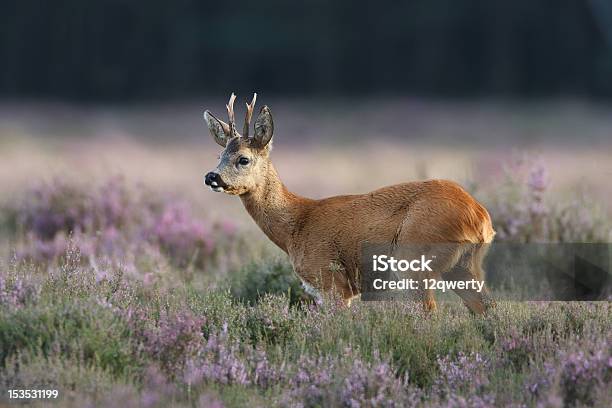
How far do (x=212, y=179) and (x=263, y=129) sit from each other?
0.64 metres

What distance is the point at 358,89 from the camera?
32500 millimetres

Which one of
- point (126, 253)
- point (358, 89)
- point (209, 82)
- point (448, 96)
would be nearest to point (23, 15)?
point (209, 82)

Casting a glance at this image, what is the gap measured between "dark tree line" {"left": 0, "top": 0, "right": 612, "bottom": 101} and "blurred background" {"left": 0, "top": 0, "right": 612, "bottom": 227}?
39 mm

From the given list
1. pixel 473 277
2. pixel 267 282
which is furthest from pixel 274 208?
pixel 473 277

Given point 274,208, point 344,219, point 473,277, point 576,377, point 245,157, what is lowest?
point 576,377

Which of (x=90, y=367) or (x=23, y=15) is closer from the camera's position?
(x=90, y=367)

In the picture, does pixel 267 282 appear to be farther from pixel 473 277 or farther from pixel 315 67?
pixel 315 67

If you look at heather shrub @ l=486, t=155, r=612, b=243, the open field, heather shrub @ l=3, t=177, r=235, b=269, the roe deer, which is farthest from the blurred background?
the roe deer

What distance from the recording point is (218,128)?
370 inches

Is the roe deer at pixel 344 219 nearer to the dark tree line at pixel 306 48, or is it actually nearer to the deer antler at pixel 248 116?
the deer antler at pixel 248 116

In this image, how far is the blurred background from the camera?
3023cm

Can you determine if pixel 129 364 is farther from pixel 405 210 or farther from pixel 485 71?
pixel 485 71

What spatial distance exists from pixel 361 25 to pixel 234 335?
87.5ft

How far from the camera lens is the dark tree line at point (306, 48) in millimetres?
31734
